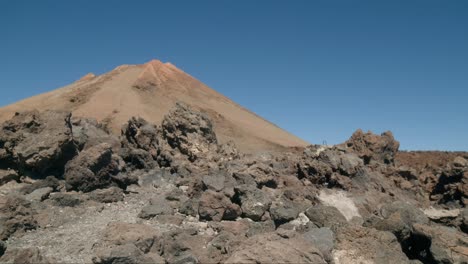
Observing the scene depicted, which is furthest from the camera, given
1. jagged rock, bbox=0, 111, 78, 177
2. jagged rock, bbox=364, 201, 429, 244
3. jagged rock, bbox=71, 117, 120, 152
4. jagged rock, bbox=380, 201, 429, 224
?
jagged rock, bbox=71, 117, 120, 152

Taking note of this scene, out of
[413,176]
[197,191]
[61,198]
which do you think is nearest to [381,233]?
[197,191]

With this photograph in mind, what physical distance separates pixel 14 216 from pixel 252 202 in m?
6.03

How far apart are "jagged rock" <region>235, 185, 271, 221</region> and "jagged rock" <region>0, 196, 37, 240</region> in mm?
5401

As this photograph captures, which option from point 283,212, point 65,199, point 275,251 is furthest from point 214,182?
point 275,251

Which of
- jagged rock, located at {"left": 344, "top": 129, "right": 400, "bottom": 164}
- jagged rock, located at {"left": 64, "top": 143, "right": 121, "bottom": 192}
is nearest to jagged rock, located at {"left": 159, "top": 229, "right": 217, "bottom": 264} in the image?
jagged rock, located at {"left": 64, "top": 143, "right": 121, "bottom": 192}

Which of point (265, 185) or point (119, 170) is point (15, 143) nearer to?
point (119, 170)

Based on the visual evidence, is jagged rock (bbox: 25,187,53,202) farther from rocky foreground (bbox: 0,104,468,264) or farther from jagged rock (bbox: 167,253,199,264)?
jagged rock (bbox: 167,253,199,264)

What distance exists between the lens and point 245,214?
1233cm

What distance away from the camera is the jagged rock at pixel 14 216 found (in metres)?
9.77

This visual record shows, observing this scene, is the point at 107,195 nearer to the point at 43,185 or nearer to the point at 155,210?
the point at 43,185

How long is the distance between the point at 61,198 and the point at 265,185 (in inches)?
266

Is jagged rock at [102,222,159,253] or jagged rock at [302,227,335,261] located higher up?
jagged rock at [302,227,335,261]

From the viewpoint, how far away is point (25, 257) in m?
7.73

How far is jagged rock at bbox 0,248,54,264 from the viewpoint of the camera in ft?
25.2
